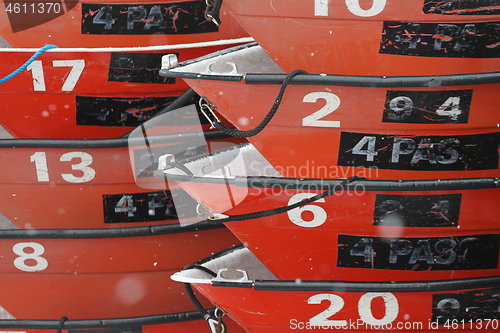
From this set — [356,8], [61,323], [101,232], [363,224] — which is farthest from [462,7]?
[61,323]

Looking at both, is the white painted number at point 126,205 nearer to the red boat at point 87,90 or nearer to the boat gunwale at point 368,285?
the red boat at point 87,90

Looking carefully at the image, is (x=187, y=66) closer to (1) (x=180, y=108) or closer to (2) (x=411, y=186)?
(1) (x=180, y=108)

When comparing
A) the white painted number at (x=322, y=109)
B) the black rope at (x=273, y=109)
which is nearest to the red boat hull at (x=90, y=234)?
the black rope at (x=273, y=109)

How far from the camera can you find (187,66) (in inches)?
83.7

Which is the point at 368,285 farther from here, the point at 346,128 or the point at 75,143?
the point at 75,143

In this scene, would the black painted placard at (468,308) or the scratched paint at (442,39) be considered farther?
the black painted placard at (468,308)

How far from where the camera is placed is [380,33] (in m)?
1.86

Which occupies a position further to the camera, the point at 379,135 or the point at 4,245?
the point at 4,245

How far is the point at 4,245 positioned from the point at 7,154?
597 millimetres

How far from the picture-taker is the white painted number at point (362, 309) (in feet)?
6.67

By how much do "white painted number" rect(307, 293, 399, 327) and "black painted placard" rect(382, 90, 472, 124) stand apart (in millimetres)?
900

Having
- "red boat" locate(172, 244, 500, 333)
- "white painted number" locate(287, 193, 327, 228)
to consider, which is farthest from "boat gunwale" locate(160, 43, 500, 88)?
"red boat" locate(172, 244, 500, 333)

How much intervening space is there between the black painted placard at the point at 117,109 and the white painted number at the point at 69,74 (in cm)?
10

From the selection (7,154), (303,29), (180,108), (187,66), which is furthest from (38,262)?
(303,29)
